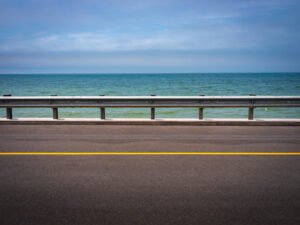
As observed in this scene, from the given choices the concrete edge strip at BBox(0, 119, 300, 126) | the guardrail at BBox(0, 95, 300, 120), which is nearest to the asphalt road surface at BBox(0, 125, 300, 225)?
the concrete edge strip at BBox(0, 119, 300, 126)

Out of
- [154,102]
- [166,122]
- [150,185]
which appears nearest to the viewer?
[150,185]

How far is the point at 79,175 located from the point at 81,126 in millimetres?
4813

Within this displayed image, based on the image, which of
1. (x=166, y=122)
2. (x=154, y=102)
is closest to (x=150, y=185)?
(x=166, y=122)

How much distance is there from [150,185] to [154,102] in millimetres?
5942

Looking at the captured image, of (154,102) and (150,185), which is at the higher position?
(154,102)

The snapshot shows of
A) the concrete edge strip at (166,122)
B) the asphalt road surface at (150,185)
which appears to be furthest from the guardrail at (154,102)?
the asphalt road surface at (150,185)

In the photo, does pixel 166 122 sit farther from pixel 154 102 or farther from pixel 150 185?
pixel 150 185

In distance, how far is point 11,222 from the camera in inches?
123

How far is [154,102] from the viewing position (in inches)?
388

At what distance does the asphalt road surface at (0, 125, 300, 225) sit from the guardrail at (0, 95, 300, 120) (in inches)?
105

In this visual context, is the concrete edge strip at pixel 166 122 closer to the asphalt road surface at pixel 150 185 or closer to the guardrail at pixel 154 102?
the guardrail at pixel 154 102

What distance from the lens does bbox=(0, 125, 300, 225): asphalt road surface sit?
10.6 ft

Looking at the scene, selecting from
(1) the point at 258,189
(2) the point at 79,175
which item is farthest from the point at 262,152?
(2) the point at 79,175

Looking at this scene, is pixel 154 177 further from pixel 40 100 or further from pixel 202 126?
pixel 40 100
